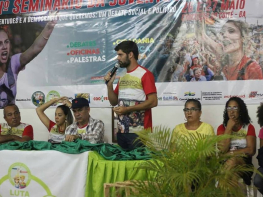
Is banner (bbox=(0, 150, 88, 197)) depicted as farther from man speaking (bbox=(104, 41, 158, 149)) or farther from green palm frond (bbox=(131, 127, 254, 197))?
green palm frond (bbox=(131, 127, 254, 197))

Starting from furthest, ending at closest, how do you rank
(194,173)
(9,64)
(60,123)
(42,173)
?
(9,64)
(60,123)
(42,173)
(194,173)

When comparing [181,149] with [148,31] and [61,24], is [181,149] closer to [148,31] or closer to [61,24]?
[148,31]

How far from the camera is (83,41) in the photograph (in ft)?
16.8

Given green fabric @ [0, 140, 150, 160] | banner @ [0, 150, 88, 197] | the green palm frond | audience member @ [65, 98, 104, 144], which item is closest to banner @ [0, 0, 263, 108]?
audience member @ [65, 98, 104, 144]

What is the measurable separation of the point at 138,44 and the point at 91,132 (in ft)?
4.39

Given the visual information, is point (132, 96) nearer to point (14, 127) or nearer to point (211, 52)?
point (211, 52)

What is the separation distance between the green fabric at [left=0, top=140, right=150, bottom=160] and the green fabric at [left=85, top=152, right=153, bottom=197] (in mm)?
59

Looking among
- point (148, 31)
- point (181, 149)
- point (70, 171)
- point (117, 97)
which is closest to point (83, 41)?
point (148, 31)

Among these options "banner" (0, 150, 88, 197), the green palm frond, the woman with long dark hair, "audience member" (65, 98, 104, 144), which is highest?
the woman with long dark hair

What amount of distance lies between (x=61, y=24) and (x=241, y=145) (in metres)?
Result: 2.61

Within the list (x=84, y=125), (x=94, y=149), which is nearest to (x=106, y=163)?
(x=94, y=149)

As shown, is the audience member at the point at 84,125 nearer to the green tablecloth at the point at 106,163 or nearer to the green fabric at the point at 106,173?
the green tablecloth at the point at 106,163

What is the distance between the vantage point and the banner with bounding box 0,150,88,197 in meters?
3.45

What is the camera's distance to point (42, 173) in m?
3.59
